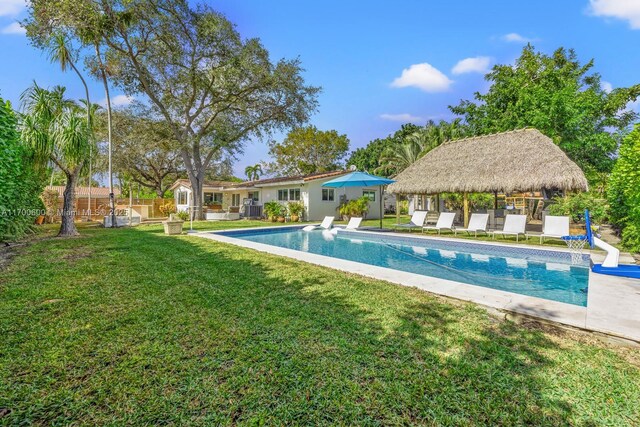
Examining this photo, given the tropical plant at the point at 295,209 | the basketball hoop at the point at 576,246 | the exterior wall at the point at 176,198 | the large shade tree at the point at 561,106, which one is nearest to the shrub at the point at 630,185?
the basketball hoop at the point at 576,246

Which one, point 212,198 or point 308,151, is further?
point 308,151

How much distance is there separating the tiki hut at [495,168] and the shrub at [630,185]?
2949 millimetres

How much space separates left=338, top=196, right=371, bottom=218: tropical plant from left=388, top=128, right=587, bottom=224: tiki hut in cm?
488

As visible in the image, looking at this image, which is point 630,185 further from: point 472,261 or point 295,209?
point 295,209

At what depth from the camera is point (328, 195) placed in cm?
2333

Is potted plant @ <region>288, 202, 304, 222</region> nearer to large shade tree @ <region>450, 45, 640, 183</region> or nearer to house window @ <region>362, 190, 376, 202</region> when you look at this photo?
house window @ <region>362, 190, 376, 202</region>

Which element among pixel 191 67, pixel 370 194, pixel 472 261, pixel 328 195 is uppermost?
pixel 191 67

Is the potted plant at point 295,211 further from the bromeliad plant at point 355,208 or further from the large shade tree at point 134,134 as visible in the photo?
the large shade tree at point 134,134

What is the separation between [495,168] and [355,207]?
Answer: 387 inches

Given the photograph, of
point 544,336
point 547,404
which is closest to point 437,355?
point 547,404

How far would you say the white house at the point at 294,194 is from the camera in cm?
2227

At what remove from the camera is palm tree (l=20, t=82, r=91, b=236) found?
32.0ft

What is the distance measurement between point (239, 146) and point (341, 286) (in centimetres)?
2263

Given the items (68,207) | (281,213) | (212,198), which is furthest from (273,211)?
(68,207)
